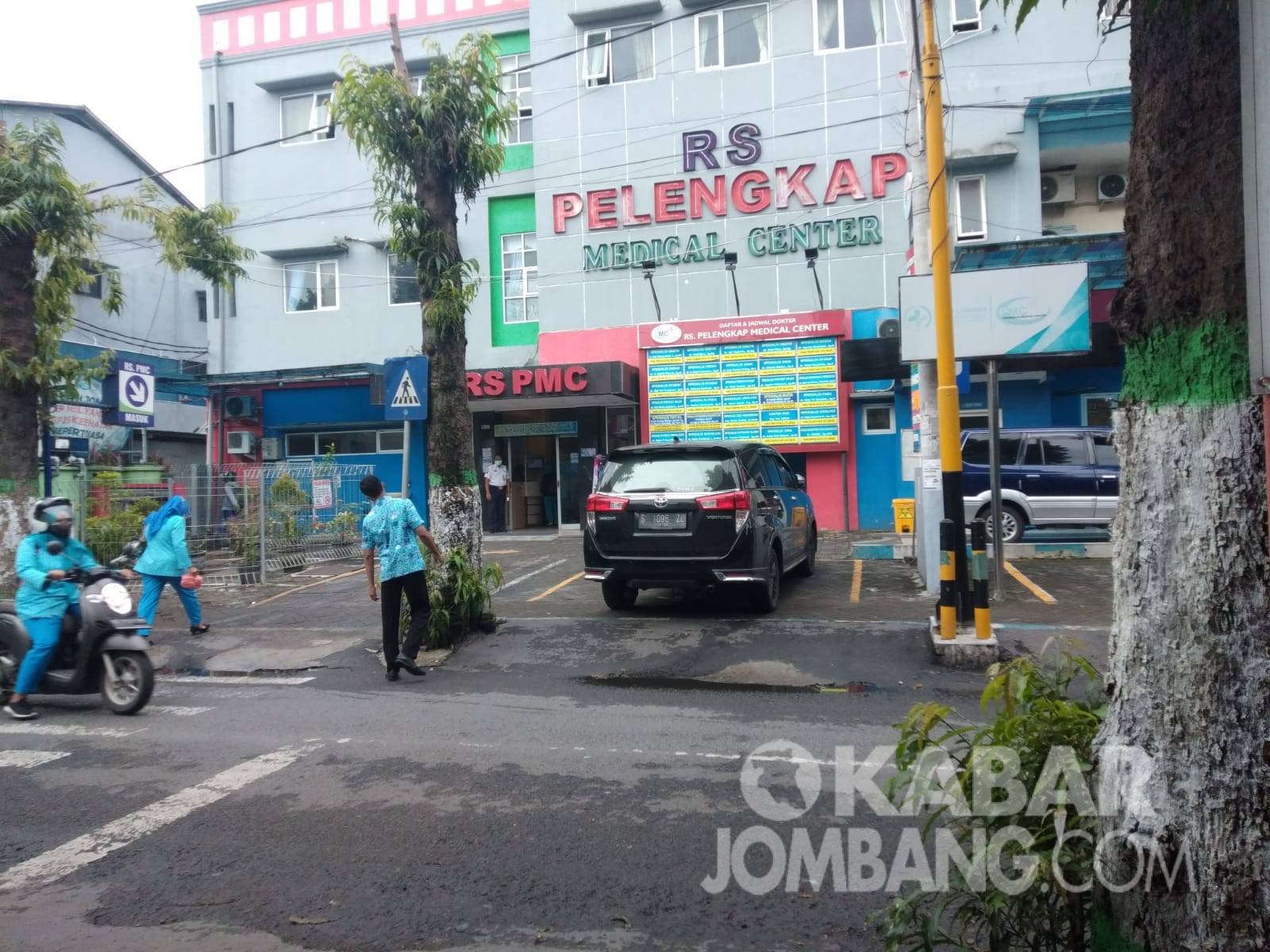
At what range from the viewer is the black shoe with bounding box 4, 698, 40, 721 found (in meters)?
7.43

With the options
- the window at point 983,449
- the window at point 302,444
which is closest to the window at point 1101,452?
the window at point 983,449

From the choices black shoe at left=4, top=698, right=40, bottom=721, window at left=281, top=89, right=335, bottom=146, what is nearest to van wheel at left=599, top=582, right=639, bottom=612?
black shoe at left=4, top=698, right=40, bottom=721

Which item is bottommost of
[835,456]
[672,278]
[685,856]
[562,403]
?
[685,856]

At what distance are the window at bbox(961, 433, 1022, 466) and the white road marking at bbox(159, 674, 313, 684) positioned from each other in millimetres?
11159

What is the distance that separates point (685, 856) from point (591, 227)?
746 inches

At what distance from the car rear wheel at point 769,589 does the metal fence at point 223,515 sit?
817cm

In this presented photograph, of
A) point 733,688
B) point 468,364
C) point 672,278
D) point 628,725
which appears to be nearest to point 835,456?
point 672,278

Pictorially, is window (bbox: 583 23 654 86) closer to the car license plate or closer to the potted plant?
the potted plant

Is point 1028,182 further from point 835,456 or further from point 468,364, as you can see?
point 468,364

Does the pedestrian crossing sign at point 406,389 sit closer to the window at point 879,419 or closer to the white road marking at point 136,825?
the white road marking at point 136,825

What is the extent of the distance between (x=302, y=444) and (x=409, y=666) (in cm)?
1752

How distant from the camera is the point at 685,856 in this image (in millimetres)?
4430

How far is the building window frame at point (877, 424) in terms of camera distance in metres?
20.1

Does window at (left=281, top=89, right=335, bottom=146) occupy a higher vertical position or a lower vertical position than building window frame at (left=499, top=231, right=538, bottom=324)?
higher
